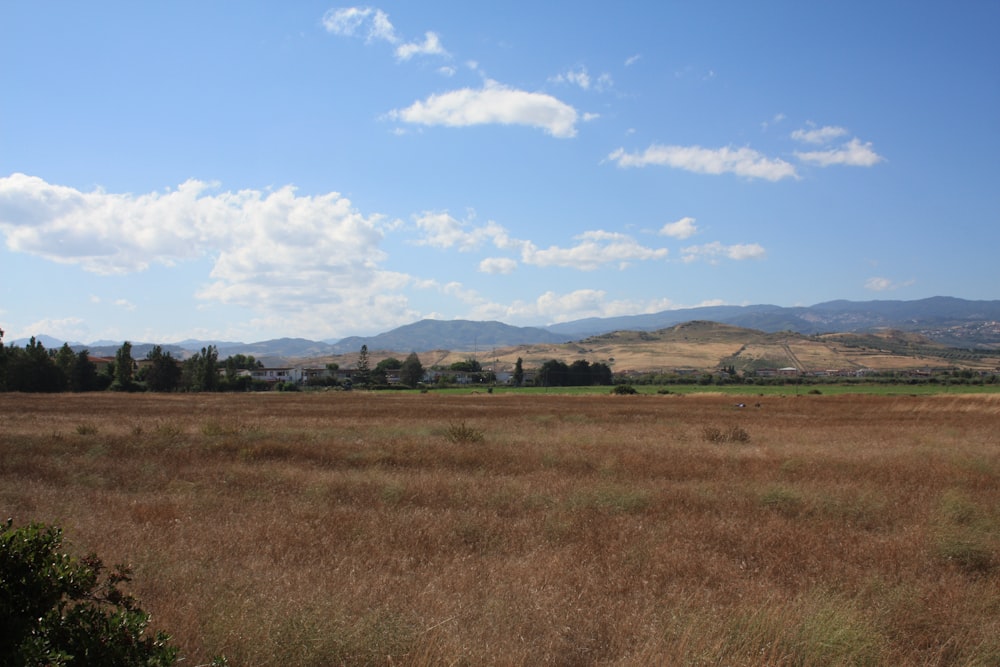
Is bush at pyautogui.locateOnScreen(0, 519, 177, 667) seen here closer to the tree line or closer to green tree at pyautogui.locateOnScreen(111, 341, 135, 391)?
the tree line

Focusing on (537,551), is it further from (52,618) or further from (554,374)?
(554,374)

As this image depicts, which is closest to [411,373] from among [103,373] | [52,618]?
[103,373]

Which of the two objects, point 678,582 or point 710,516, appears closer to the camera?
point 678,582

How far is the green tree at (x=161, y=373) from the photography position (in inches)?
3819

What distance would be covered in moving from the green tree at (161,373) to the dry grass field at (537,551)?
8933 cm

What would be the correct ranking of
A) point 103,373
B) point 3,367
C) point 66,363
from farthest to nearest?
point 103,373 → point 66,363 → point 3,367

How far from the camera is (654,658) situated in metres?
4.89

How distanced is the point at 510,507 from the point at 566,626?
5203 millimetres

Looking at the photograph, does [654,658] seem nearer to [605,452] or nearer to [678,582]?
[678,582]

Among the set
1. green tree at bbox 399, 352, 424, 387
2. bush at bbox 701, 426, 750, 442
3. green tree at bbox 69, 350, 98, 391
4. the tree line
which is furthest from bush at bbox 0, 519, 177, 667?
green tree at bbox 399, 352, 424, 387

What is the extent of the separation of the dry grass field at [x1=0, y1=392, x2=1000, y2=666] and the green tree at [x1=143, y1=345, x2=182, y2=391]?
293 ft

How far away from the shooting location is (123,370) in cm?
9381

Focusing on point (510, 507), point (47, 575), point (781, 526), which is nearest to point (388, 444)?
point (510, 507)

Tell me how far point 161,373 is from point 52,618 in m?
108
